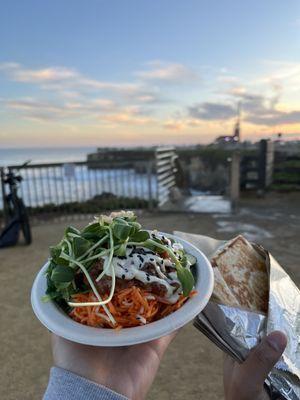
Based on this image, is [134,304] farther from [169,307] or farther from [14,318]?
[14,318]

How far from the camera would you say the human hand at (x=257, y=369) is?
1.09 metres

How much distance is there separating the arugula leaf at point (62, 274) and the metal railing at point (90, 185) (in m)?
6.28

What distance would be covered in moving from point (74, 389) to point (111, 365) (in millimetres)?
175

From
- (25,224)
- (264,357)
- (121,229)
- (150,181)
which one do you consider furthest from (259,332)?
(150,181)

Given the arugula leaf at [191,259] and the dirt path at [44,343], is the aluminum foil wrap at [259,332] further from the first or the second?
the dirt path at [44,343]

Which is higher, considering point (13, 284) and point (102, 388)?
point (102, 388)

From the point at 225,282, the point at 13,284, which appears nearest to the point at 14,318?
the point at 13,284

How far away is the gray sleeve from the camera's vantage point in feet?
3.03

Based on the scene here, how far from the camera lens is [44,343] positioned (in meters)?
3.07

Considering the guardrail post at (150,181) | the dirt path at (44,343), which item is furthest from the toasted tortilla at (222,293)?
the guardrail post at (150,181)

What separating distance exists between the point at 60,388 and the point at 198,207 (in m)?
7.36

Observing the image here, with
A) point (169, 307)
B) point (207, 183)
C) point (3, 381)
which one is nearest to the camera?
point (169, 307)

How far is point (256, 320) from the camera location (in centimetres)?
121

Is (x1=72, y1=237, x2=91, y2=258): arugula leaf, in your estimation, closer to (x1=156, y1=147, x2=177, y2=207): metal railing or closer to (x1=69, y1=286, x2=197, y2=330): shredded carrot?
(x1=69, y1=286, x2=197, y2=330): shredded carrot
